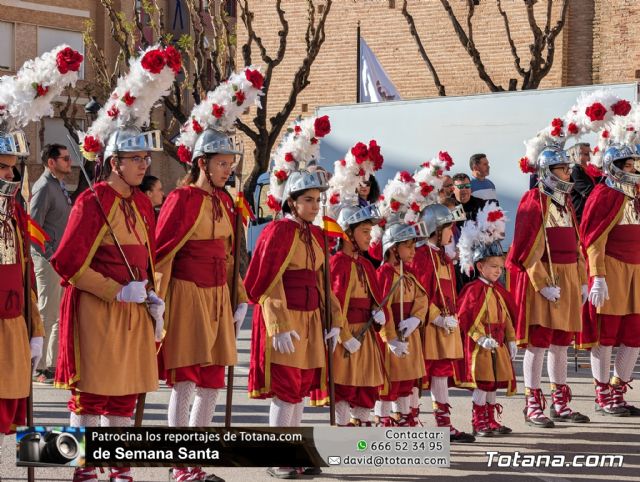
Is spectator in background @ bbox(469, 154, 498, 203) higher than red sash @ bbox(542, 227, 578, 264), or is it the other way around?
spectator in background @ bbox(469, 154, 498, 203)

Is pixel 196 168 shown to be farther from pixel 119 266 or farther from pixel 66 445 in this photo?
pixel 66 445

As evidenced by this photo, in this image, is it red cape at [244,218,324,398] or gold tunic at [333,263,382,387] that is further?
gold tunic at [333,263,382,387]

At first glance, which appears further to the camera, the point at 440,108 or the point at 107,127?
the point at 440,108

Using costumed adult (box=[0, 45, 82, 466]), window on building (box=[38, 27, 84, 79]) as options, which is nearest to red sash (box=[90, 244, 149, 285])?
costumed adult (box=[0, 45, 82, 466])

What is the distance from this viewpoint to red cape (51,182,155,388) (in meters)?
6.73

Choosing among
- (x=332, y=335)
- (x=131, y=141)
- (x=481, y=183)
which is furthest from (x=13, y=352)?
(x=481, y=183)

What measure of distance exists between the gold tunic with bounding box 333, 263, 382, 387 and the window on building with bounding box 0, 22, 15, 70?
3297 cm

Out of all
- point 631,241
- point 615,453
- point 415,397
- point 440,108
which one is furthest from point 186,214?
point 440,108

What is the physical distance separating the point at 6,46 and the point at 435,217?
32.6 metres

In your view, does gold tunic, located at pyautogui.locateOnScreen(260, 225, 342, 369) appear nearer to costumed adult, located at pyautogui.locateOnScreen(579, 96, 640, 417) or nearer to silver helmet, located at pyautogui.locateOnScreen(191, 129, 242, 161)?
silver helmet, located at pyautogui.locateOnScreen(191, 129, 242, 161)

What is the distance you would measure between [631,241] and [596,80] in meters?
15.9

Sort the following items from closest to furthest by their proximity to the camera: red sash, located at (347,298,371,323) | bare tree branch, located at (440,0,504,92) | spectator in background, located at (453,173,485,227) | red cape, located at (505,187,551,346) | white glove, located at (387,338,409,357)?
1. red sash, located at (347,298,371,323)
2. white glove, located at (387,338,409,357)
3. red cape, located at (505,187,551,346)
4. spectator in background, located at (453,173,485,227)
5. bare tree branch, located at (440,0,504,92)

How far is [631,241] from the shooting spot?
10586 mm

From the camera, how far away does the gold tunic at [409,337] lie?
883 centimetres
